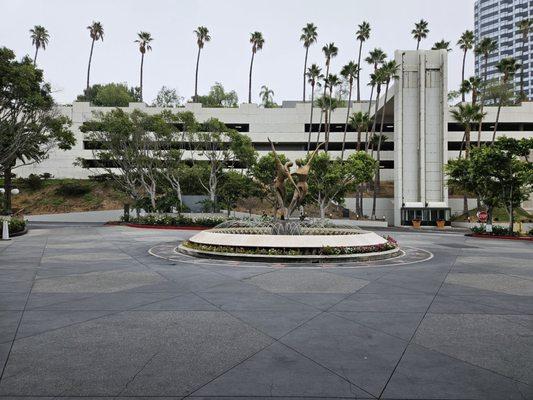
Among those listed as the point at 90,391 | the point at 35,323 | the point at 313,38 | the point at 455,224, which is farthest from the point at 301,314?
the point at 313,38

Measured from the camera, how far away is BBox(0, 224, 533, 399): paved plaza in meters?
4.80

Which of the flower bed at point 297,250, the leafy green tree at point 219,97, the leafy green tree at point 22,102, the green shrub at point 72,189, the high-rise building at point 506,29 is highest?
the high-rise building at point 506,29

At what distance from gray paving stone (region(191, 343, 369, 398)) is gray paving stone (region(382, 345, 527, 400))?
55cm

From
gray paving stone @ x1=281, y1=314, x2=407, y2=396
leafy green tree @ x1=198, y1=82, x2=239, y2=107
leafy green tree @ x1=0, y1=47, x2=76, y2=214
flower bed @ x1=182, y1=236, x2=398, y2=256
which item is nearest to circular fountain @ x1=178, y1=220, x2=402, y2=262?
flower bed @ x1=182, y1=236, x2=398, y2=256

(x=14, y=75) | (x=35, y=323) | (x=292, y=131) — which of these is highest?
(x=292, y=131)

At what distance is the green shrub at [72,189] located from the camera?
193 feet

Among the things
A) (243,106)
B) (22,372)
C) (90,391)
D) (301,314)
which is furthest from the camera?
(243,106)

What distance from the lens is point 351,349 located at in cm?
603

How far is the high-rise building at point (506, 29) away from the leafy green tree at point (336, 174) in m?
164

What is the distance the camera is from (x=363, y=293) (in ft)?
32.8

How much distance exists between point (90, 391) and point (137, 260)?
38.3ft

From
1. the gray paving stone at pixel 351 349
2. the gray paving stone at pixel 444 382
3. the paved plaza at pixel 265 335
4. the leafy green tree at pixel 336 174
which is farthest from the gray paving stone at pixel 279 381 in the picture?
the leafy green tree at pixel 336 174

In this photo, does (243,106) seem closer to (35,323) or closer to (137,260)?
(137,260)

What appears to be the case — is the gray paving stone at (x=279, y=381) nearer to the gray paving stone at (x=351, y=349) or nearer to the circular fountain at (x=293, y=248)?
the gray paving stone at (x=351, y=349)
